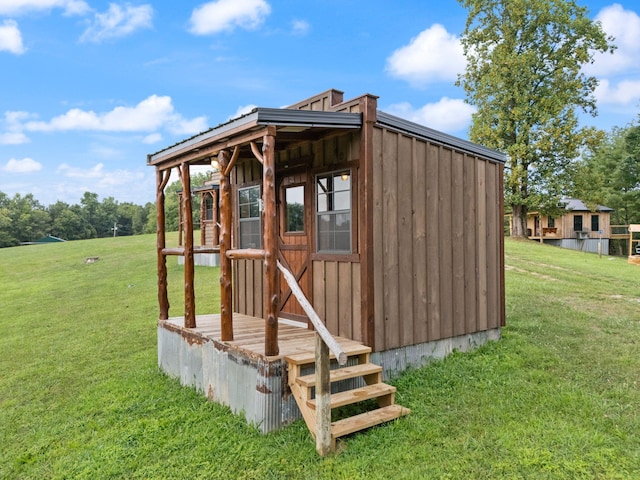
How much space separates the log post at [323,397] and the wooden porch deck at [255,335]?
68 cm

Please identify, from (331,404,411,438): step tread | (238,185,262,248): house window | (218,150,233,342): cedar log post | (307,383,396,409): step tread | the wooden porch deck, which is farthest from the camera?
(238,185,262,248): house window

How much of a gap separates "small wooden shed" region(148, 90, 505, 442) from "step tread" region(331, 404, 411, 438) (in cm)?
59

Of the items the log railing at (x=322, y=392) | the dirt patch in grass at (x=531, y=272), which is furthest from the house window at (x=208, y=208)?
the log railing at (x=322, y=392)

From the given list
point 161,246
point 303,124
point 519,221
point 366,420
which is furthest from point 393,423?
point 519,221

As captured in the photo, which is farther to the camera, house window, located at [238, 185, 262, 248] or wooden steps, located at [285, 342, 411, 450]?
house window, located at [238, 185, 262, 248]

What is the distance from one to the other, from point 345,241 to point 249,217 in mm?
2182

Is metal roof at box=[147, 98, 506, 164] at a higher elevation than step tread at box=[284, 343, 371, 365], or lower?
higher

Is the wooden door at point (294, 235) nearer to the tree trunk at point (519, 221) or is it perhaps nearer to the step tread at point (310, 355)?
the step tread at point (310, 355)

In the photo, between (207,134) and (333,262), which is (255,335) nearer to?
(333,262)

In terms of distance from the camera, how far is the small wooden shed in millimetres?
4223

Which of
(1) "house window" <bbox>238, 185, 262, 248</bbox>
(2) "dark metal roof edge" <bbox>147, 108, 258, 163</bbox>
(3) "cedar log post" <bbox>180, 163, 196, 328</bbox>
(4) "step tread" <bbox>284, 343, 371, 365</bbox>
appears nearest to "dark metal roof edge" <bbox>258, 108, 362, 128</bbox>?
(2) "dark metal roof edge" <bbox>147, 108, 258, 163</bbox>

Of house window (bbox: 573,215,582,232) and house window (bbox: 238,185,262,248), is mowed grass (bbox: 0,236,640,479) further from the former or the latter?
house window (bbox: 573,215,582,232)

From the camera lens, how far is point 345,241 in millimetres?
4945

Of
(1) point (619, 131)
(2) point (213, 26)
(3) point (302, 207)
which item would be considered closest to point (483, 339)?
(3) point (302, 207)
